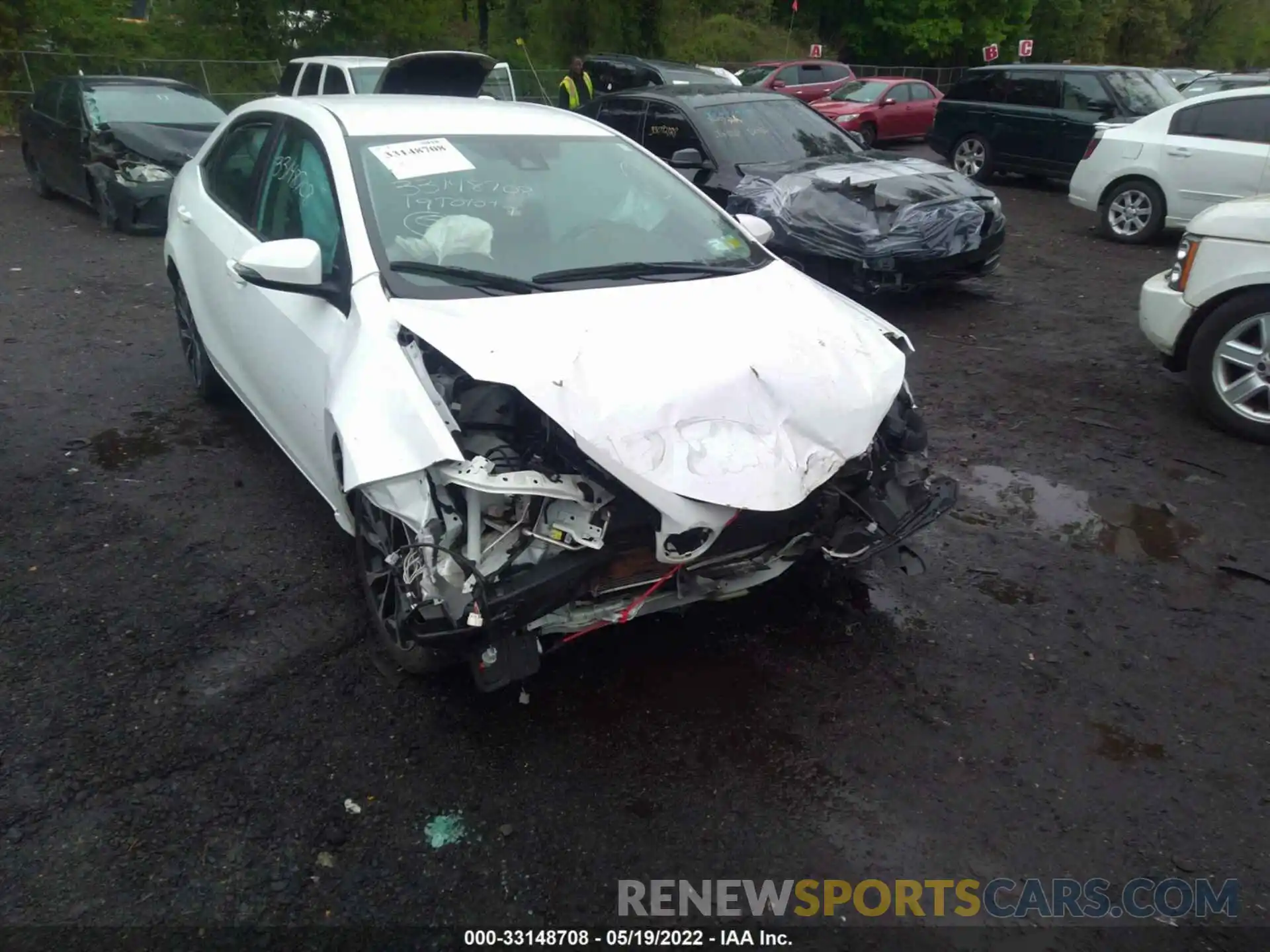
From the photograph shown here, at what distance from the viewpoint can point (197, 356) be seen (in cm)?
555

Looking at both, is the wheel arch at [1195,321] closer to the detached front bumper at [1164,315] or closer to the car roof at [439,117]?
the detached front bumper at [1164,315]

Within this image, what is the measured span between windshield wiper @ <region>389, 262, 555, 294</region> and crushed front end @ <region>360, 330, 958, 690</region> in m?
0.37

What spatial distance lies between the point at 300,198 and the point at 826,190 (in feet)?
15.3

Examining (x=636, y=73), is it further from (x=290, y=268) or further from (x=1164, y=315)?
(x=290, y=268)

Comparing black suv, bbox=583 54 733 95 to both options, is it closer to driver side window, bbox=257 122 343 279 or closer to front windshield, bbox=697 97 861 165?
front windshield, bbox=697 97 861 165

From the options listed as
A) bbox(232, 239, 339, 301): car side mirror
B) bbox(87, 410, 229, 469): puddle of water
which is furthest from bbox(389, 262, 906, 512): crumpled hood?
bbox(87, 410, 229, 469): puddle of water

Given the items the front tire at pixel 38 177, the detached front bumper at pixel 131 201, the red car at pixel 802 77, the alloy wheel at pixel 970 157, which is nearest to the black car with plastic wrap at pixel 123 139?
the detached front bumper at pixel 131 201

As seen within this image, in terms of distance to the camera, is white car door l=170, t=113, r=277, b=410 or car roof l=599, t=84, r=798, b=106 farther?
car roof l=599, t=84, r=798, b=106

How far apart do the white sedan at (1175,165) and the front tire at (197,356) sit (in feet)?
29.9

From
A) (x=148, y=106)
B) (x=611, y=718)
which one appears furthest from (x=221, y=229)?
(x=148, y=106)

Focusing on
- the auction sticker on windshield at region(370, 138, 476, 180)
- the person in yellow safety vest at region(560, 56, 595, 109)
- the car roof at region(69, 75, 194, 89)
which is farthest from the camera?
the person in yellow safety vest at region(560, 56, 595, 109)

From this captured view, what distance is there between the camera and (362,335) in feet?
10.4

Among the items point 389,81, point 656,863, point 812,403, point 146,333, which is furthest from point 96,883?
point 389,81

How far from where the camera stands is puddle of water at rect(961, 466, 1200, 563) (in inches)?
170
